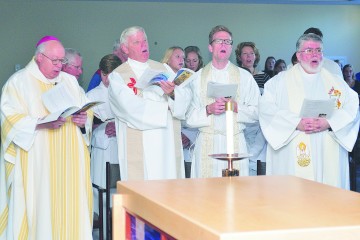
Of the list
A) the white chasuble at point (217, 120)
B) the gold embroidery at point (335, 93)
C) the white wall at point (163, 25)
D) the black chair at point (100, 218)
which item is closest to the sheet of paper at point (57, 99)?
the black chair at point (100, 218)

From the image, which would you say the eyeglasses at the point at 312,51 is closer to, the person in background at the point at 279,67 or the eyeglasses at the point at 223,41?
the eyeglasses at the point at 223,41

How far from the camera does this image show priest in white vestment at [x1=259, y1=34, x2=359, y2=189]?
5684mm

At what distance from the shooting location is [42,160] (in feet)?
18.1

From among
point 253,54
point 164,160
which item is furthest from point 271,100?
point 253,54

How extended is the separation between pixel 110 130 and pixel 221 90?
149cm

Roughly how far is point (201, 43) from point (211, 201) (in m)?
9.26

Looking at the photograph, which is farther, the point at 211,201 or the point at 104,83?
the point at 104,83

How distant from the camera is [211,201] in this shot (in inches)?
79.7

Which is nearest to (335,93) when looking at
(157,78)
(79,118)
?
(157,78)

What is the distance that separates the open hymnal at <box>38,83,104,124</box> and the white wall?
5.07 metres

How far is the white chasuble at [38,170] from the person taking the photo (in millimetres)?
5348

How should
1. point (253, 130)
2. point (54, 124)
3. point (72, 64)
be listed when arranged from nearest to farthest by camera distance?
point (54, 124) → point (72, 64) → point (253, 130)

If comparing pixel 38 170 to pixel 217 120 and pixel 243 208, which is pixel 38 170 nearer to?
pixel 217 120

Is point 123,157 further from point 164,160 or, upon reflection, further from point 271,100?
point 271,100
